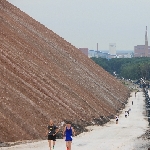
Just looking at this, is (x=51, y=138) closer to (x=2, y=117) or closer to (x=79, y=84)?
(x=2, y=117)

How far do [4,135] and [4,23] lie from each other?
40923 mm

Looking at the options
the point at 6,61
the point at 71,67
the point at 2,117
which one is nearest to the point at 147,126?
the point at 6,61

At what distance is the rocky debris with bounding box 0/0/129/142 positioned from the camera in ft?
118

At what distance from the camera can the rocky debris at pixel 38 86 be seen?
118ft

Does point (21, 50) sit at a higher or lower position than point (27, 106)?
higher

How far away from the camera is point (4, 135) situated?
31562 millimetres

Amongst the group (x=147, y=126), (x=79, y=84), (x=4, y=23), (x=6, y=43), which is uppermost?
(x=4, y=23)

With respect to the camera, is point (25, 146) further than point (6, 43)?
No

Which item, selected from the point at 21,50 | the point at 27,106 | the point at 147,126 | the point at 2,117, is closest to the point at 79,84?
the point at 21,50

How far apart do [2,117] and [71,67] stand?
42609 mm

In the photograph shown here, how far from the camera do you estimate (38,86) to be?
48438mm

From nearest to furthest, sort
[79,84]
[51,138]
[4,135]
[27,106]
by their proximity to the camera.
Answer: [51,138] → [4,135] → [27,106] → [79,84]

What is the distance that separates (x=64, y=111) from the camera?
152 ft

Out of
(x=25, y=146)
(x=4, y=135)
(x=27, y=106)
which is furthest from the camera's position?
(x=27, y=106)
